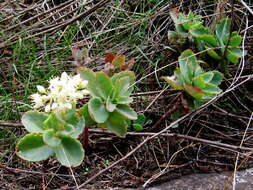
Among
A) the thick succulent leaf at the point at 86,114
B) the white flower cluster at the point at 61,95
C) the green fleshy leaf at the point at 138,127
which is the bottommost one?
the green fleshy leaf at the point at 138,127

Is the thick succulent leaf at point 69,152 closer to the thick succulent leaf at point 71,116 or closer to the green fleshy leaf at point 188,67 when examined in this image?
the thick succulent leaf at point 71,116

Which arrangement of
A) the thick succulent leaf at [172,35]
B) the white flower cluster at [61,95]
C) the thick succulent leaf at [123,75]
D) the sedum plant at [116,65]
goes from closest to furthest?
the white flower cluster at [61,95], the thick succulent leaf at [123,75], the sedum plant at [116,65], the thick succulent leaf at [172,35]

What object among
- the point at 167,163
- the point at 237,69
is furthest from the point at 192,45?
the point at 167,163

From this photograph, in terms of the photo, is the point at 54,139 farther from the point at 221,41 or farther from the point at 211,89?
the point at 221,41

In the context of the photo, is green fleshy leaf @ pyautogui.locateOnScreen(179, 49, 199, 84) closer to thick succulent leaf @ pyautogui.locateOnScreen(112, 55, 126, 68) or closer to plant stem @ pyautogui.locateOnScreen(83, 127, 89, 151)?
thick succulent leaf @ pyautogui.locateOnScreen(112, 55, 126, 68)

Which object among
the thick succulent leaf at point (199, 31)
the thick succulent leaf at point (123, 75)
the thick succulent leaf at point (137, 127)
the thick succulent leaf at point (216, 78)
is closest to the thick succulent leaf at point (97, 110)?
the thick succulent leaf at point (123, 75)

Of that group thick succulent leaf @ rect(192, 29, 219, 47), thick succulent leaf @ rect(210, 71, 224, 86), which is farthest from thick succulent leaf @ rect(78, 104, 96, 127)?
Result: thick succulent leaf @ rect(192, 29, 219, 47)
